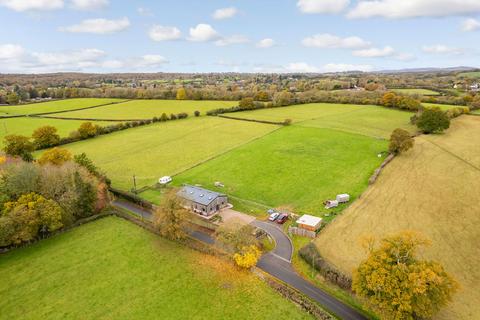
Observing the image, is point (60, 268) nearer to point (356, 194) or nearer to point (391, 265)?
point (391, 265)

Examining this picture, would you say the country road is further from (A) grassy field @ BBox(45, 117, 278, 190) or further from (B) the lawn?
(A) grassy field @ BBox(45, 117, 278, 190)

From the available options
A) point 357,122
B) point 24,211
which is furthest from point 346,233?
point 357,122

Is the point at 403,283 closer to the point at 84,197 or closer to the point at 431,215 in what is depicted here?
the point at 431,215

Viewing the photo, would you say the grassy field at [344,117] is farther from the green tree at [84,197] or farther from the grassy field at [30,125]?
the green tree at [84,197]

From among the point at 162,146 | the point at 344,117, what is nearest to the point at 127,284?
the point at 162,146

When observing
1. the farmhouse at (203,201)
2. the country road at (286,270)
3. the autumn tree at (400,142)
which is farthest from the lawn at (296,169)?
the country road at (286,270)

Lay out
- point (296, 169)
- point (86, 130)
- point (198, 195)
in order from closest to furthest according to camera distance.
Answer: point (198, 195) < point (296, 169) < point (86, 130)
